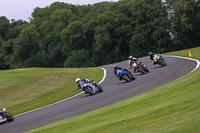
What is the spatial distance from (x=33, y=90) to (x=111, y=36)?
6028 cm

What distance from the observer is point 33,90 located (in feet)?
93.5

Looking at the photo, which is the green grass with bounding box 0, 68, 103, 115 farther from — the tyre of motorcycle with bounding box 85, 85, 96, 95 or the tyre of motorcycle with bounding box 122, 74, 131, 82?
the tyre of motorcycle with bounding box 122, 74, 131, 82

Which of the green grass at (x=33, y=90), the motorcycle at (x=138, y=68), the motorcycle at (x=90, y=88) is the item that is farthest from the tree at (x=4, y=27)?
the motorcycle at (x=90, y=88)

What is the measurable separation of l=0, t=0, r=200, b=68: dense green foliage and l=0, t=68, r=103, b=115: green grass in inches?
1762

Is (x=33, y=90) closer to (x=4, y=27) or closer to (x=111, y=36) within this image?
(x=111, y=36)

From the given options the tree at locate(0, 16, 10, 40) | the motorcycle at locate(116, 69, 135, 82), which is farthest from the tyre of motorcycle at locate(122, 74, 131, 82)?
the tree at locate(0, 16, 10, 40)

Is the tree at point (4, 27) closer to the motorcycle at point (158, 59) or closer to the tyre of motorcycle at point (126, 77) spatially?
the motorcycle at point (158, 59)

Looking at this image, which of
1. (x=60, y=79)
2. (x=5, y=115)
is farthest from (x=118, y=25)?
(x=5, y=115)

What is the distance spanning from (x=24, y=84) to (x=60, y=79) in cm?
306

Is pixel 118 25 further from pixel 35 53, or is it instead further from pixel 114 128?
pixel 114 128

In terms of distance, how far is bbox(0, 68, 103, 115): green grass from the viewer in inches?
930

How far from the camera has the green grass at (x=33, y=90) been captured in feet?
77.5

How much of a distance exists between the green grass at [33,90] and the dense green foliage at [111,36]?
1762 inches

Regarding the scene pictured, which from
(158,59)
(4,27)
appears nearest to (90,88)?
(158,59)
